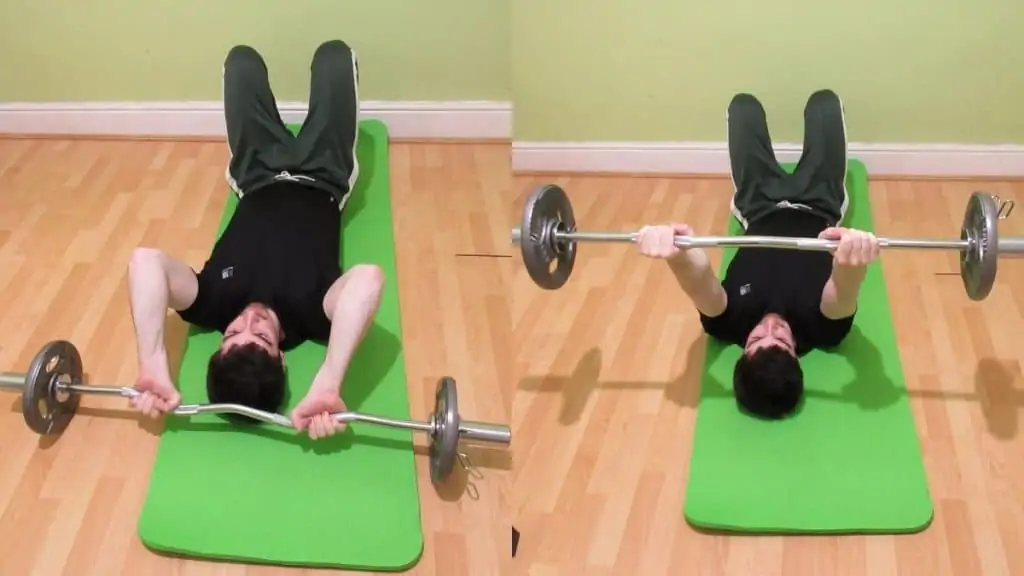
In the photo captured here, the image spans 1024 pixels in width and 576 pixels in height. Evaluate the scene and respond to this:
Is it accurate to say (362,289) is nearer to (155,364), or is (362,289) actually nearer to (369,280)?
(369,280)

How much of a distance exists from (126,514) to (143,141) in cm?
139

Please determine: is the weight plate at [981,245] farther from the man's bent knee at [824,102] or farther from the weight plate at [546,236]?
the weight plate at [546,236]

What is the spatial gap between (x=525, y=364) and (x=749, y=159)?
0.80 meters

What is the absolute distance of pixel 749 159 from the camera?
2287mm

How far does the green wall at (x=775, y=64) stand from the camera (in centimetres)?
233

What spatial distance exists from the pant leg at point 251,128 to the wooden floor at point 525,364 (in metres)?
0.22

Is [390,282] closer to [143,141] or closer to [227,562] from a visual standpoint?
[227,562]

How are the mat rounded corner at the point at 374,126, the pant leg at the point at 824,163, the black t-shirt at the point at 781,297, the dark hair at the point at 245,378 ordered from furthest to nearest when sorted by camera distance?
the mat rounded corner at the point at 374,126 → the pant leg at the point at 824,163 → the black t-shirt at the point at 781,297 → the dark hair at the point at 245,378

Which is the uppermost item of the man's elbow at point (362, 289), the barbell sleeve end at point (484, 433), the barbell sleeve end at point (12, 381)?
the man's elbow at point (362, 289)

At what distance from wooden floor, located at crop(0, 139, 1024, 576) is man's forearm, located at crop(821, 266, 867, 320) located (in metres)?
0.26

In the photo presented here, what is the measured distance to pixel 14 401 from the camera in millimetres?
1897

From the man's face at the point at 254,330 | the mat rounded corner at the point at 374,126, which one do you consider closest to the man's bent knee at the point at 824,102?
the mat rounded corner at the point at 374,126

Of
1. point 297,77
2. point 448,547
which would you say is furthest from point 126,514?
point 297,77

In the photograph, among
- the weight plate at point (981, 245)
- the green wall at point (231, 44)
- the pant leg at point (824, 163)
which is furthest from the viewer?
the green wall at point (231, 44)
